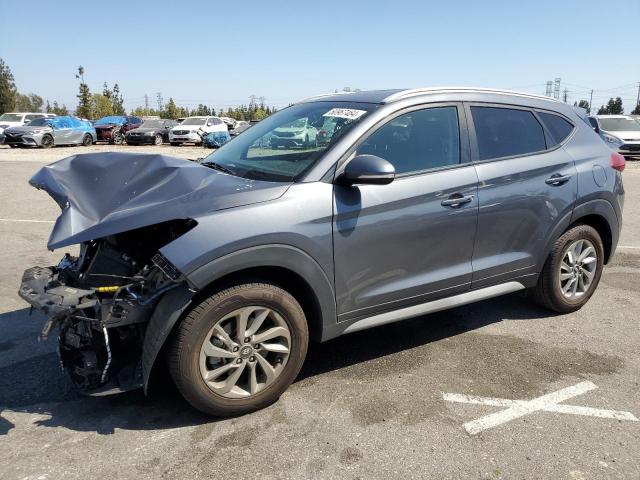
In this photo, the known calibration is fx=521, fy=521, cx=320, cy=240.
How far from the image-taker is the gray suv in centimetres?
276

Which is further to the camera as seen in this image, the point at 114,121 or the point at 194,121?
the point at 114,121

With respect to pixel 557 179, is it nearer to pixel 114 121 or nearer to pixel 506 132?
pixel 506 132

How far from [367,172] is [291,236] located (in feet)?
1.89

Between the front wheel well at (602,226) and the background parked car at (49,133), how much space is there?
25608 millimetres

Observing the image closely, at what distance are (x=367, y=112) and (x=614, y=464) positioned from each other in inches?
95.4

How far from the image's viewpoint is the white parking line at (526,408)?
2.98 m

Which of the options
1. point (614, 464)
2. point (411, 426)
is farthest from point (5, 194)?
point (614, 464)

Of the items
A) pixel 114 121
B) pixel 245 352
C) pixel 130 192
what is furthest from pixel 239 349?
pixel 114 121

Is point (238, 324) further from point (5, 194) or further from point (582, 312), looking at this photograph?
point (5, 194)

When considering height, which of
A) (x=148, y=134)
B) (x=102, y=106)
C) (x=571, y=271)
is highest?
(x=102, y=106)

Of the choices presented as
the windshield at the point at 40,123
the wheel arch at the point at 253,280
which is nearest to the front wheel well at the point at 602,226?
the wheel arch at the point at 253,280

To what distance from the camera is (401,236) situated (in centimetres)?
331

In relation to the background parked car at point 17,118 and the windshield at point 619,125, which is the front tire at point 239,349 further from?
the background parked car at point 17,118

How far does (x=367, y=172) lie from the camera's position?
9.86 ft
